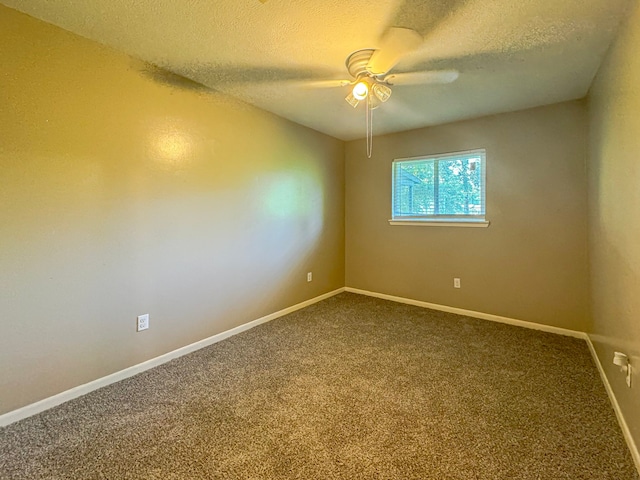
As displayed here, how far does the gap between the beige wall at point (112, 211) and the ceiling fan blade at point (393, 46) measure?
1.55 meters

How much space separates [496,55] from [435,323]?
2384 millimetres

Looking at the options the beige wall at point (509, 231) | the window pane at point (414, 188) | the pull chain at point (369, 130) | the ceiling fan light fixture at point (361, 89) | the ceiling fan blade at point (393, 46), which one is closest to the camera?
the ceiling fan blade at point (393, 46)

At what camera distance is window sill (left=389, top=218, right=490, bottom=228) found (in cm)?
335

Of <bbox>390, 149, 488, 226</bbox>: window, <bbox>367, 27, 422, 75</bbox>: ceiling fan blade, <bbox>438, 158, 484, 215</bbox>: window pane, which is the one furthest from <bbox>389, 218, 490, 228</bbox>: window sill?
<bbox>367, 27, 422, 75</bbox>: ceiling fan blade

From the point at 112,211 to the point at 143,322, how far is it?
32.8 inches

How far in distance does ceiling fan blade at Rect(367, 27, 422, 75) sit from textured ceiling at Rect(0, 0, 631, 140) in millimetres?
187

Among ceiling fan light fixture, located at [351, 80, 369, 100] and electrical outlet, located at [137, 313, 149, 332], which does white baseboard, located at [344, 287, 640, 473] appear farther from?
electrical outlet, located at [137, 313, 149, 332]

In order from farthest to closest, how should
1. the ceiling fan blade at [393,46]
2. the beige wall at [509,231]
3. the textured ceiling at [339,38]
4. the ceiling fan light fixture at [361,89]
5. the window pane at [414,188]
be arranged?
1. the window pane at [414,188]
2. the beige wall at [509,231]
3. the ceiling fan light fixture at [361,89]
4. the textured ceiling at [339,38]
5. the ceiling fan blade at [393,46]

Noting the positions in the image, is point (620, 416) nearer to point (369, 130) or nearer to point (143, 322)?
point (143, 322)

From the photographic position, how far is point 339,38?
6.04ft

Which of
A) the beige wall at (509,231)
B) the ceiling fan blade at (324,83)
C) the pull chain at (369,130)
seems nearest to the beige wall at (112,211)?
the ceiling fan blade at (324,83)

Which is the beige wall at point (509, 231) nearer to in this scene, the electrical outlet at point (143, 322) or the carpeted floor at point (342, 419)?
the carpeted floor at point (342, 419)

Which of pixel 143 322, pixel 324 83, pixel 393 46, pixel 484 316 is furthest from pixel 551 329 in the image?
pixel 143 322

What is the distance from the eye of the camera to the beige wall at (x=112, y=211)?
1707mm
